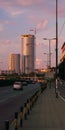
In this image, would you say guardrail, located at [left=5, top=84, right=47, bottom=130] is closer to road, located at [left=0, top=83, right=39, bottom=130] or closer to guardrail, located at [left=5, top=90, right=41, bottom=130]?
guardrail, located at [left=5, top=90, right=41, bottom=130]

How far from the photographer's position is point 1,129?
1828 cm

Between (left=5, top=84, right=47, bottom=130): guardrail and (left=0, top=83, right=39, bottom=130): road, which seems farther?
(left=0, top=83, right=39, bottom=130): road

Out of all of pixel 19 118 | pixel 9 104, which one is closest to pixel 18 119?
pixel 19 118

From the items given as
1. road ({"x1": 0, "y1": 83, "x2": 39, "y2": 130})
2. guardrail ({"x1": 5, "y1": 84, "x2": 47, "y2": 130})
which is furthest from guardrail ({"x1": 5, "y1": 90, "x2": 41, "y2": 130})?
road ({"x1": 0, "y1": 83, "x2": 39, "y2": 130})

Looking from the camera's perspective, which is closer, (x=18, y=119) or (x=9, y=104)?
(x=18, y=119)

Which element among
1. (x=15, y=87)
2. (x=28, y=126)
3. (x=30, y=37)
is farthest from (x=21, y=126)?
(x=30, y=37)

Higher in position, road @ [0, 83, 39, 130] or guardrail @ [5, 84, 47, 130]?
guardrail @ [5, 84, 47, 130]

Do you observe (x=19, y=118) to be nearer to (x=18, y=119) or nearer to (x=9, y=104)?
(x=18, y=119)

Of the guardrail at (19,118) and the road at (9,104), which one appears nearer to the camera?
the guardrail at (19,118)

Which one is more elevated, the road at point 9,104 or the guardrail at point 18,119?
the guardrail at point 18,119

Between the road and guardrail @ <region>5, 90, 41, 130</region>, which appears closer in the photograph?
guardrail @ <region>5, 90, 41, 130</region>

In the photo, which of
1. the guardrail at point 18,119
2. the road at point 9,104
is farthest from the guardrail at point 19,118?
the road at point 9,104

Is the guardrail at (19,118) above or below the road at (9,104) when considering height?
above

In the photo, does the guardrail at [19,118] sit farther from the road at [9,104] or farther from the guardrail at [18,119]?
the road at [9,104]
